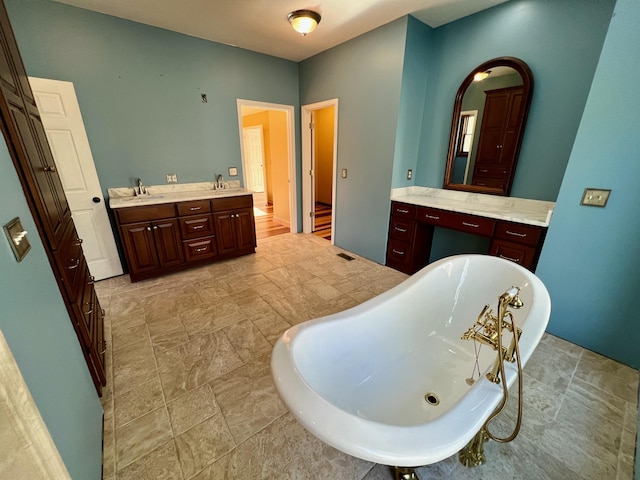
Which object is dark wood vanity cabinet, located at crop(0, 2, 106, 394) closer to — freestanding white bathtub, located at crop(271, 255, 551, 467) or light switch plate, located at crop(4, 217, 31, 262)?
light switch plate, located at crop(4, 217, 31, 262)

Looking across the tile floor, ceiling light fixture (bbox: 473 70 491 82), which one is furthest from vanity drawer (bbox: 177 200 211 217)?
ceiling light fixture (bbox: 473 70 491 82)

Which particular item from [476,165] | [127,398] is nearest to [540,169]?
[476,165]

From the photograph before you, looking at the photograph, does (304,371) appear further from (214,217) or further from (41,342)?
(214,217)

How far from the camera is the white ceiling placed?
2252 millimetres

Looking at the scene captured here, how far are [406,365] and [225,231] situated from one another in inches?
102

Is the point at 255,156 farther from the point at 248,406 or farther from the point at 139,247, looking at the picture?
the point at 248,406

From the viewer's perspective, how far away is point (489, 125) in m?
2.54

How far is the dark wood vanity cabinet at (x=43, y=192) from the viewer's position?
1.13 meters

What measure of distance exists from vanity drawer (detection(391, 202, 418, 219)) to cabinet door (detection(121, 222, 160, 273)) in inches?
108

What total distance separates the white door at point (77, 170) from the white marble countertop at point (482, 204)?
→ 3258 millimetres

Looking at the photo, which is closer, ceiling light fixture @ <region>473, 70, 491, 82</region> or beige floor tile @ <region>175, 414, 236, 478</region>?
beige floor tile @ <region>175, 414, 236, 478</region>

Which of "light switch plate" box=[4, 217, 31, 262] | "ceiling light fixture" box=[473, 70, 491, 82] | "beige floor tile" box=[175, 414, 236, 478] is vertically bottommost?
"beige floor tile" box=[175, 414, 236, 478]

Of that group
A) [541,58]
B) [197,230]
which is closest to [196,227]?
[197,230]

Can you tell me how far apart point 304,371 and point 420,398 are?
0.78 m
